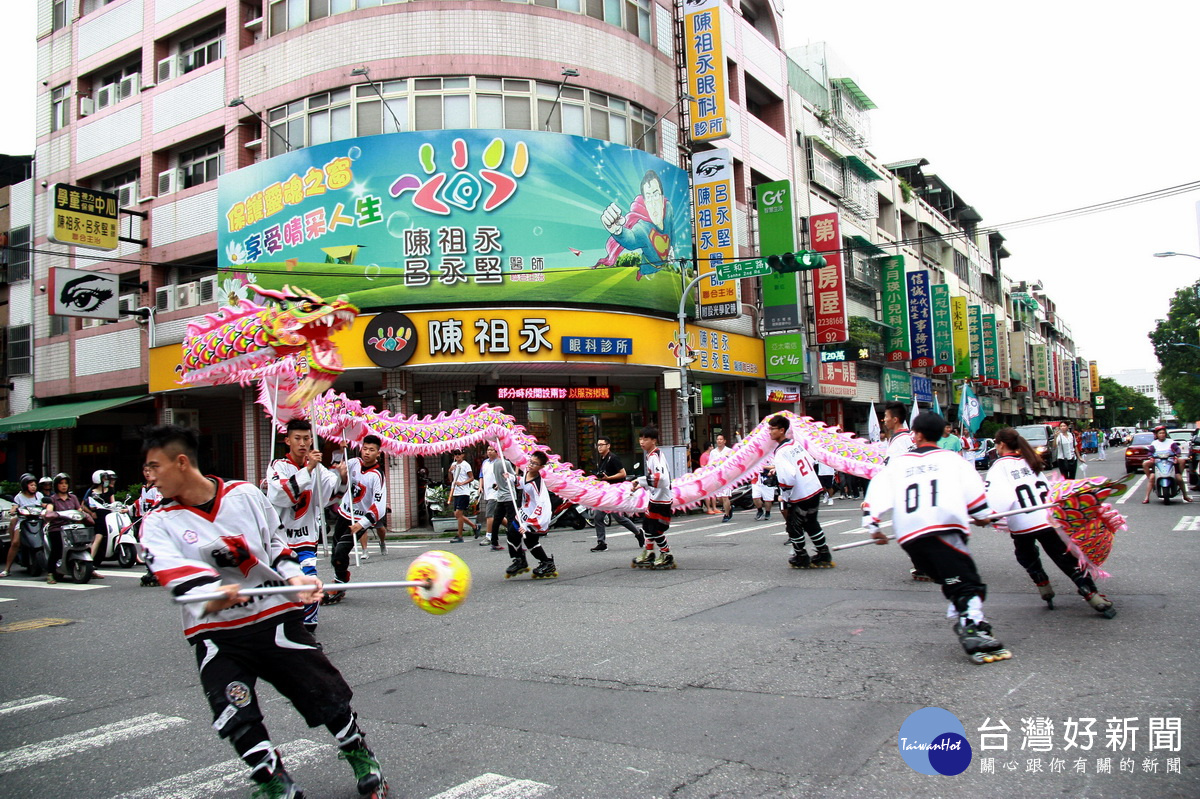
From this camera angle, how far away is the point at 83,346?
26.2 m

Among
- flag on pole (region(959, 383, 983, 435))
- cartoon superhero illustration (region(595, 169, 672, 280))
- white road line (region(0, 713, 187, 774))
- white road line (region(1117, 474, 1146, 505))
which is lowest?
white road line (region(0, 713, 187, 774))

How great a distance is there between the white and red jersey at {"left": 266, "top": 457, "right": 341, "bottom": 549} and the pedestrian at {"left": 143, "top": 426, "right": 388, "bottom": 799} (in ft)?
12.6

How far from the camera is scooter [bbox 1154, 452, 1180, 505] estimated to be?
1706 centimetres

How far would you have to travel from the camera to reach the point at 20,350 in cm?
2825

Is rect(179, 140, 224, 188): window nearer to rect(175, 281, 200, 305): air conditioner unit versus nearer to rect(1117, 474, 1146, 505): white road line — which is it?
rect(175, 281, 200, 305): air conditioner unit

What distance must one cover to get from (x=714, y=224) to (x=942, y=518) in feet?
61.1

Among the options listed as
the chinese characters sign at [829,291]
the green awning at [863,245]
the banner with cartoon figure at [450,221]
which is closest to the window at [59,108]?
the banner with cartoon figure at [450,221]

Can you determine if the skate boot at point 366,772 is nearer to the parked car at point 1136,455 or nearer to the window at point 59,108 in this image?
the parked car at point 1136,455

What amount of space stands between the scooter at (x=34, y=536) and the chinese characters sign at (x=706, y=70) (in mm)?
17840

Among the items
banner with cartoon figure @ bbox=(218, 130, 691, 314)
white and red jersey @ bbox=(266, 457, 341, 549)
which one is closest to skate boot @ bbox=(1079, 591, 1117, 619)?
white and red jersey @ bbox=(266, 457, 341, 549)

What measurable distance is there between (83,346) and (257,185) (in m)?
9.50

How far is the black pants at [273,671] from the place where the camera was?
363cm

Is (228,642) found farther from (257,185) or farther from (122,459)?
(122,459)

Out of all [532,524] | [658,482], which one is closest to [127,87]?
[532,524]
